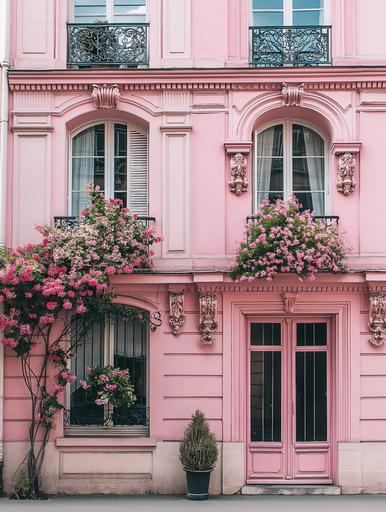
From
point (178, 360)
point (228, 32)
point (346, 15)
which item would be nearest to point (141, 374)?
point (178, 360)

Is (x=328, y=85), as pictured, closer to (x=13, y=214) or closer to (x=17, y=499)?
(x=13, y=214)

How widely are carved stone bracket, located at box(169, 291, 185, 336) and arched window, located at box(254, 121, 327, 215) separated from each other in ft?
7.12

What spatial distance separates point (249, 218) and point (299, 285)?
4.66 feet

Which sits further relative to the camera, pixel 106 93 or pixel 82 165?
pixel 82 165

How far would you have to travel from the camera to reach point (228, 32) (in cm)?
1438

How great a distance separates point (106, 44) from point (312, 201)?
15.1 feet

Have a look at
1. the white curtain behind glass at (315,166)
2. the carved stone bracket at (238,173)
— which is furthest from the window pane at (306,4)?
the carved stone bracket at (238,173)

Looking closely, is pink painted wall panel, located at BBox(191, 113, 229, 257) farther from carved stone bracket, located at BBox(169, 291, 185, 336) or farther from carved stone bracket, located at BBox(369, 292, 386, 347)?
carved stone bracket, located at BBox(369, 292, 386, 347)

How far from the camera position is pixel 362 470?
1364 centimetres

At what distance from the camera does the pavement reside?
1258cm

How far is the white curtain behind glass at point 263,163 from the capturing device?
47.8 feet

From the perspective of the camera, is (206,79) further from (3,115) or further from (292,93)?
(3,115)

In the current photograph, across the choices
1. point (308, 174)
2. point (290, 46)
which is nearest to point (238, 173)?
point (308, 174)

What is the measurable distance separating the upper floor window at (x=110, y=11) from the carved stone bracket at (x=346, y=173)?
14.5ft
